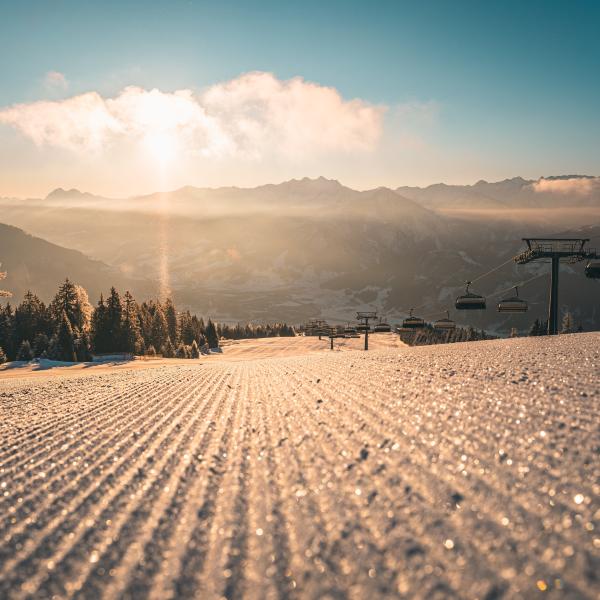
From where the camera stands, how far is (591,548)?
3.65 m

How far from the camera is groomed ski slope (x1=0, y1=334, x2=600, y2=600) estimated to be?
379 centimetres

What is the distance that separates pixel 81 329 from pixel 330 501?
69.0 metres

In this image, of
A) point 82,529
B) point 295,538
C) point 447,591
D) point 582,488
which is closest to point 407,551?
point 447,591

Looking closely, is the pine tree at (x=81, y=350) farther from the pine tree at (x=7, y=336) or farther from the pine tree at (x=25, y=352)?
the pine tree at (x=7, y=336)

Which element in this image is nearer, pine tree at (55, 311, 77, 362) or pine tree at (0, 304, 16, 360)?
pine tree at (55, 311, 77, 362)

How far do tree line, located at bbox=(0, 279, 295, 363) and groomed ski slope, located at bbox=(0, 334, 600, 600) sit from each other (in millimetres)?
54610

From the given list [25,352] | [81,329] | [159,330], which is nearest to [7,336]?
[81,329]

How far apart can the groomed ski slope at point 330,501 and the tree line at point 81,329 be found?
5461 cm

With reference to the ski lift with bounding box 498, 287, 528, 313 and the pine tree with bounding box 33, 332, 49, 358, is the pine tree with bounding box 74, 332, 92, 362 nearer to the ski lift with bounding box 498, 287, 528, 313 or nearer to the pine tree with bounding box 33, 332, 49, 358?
the pine tree with bounding box 33, 332, 49, 358

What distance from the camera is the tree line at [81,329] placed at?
57.0m

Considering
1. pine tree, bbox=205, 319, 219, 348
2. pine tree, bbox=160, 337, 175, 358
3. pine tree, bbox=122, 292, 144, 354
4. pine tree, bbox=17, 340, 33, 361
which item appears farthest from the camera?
pine tree, bbox=205, 319, 219, 348

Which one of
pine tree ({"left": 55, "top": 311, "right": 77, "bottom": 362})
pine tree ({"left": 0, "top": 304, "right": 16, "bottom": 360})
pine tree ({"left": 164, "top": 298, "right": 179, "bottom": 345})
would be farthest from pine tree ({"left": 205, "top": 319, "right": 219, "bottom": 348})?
pine tree ({"left": 55, "top": 311, "right": 77, "bottom": 362})

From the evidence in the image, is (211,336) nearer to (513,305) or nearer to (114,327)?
(114,327)

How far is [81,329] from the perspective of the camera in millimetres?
65250
